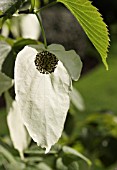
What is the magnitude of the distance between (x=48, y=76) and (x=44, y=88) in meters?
0.02

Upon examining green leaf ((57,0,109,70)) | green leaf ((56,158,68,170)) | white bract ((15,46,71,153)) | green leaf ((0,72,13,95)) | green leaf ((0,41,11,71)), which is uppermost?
green leaf ((57,0,109,70))

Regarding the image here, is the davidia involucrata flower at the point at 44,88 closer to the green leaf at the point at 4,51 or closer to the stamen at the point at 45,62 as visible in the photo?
the stamen at the point at 45,62

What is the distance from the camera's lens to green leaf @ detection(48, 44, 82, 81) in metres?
0.67

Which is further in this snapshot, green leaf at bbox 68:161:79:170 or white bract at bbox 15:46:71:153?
green leaf at bbox 68:161:79:170

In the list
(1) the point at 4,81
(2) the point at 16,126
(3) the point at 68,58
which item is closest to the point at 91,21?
(3) the point at 68,58

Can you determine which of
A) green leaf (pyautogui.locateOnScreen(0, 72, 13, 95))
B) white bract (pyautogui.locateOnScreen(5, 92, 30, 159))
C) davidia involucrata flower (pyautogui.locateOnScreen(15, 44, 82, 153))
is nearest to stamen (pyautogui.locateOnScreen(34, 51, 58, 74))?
davidia involucrata flower (pyautogui.locateOnScreen(15, 44, 82, 153))

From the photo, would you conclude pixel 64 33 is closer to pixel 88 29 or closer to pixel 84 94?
pixel 84 94

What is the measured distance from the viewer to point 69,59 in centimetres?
67

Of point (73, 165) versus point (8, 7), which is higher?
point (8, 7)

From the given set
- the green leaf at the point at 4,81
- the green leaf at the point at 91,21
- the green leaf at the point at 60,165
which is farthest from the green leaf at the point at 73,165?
A: the green leaf at the point at 91,21

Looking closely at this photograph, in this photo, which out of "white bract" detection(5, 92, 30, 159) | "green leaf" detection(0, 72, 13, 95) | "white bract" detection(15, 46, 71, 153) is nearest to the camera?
"white bract" detection(15, 46, 71, 153)

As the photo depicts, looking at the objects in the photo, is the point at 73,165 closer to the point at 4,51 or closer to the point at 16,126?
the point at 16,126

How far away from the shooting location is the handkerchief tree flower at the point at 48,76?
0.62 metres

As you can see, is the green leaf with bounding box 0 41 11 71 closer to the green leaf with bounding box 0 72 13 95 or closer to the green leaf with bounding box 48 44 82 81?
the green leaf with bounding box 0 72 13 95
